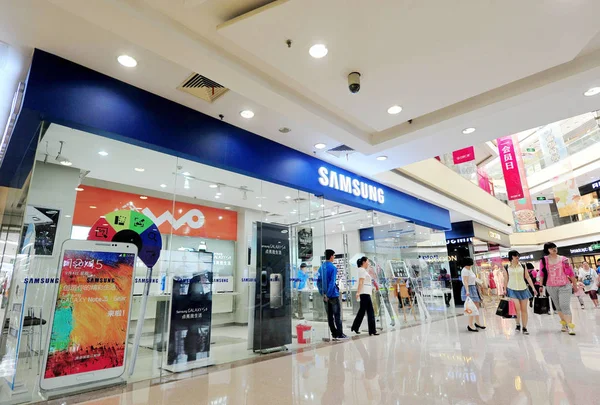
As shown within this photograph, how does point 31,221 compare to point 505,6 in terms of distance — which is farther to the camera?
point 31,221

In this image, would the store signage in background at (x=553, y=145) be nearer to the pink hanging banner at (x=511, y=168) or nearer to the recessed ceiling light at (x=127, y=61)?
the pink hanging banner at (x=511, y=168)

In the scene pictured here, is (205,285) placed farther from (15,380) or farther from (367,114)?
(367,114)

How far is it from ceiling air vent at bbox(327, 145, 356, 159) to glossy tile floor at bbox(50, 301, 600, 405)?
3.14 m

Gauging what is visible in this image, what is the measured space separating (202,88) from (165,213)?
5.54 feet

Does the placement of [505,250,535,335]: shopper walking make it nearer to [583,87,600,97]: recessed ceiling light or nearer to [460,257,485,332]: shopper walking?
[460,257,485,332]: shopper walking

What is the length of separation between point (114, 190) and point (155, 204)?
51 centimetres

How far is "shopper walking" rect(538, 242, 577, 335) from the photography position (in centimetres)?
514

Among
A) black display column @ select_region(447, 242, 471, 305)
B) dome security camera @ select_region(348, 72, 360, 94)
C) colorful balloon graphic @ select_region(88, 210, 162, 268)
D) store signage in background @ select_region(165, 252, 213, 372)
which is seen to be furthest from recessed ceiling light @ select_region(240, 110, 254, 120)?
black display column @ select_region(447, 242, 471, 305)

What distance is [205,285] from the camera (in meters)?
4.36

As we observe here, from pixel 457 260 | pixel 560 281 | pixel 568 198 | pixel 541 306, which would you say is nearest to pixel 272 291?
pixel 560 281

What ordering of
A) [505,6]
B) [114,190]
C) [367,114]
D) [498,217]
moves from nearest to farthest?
[505,6] < [114,190] < [367,114] < [498,217]

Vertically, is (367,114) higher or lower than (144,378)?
higher

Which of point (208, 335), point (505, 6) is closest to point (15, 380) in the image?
point (208, 335)

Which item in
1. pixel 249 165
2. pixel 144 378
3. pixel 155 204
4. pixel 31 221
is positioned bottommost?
pixel 144 378
